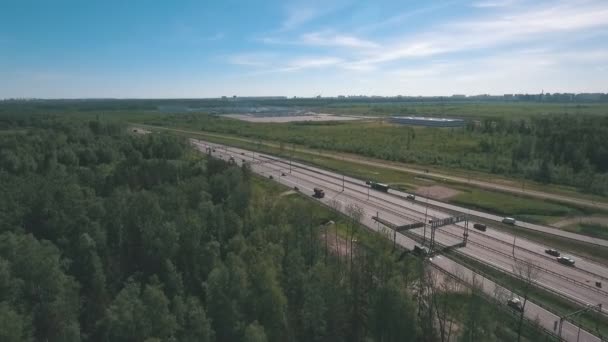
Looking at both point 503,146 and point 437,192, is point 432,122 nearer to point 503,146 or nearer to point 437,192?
point 503,146

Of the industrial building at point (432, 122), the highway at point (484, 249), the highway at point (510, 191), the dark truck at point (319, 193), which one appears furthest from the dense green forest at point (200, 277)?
the industrial building at point (432, 122)

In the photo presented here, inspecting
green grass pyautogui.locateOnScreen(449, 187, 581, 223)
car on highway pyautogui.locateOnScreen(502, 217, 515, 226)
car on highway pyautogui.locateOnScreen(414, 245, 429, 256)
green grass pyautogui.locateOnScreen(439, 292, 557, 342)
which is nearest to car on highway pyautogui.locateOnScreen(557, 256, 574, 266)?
car on highway pyautogui.locateOnScreen(502, 217, 515, 226)

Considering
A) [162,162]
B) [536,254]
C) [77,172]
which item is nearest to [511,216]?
[536,254]

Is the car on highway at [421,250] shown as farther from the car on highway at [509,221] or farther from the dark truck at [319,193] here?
the dark truck at [319,193]

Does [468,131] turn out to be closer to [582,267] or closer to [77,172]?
[582,267]

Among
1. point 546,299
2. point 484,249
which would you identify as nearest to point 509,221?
point 484,249

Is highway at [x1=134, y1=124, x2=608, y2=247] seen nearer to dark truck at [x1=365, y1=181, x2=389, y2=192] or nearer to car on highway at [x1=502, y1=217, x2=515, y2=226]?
car on highway at [x1=502, y1=217, x2=515, y2=226]
